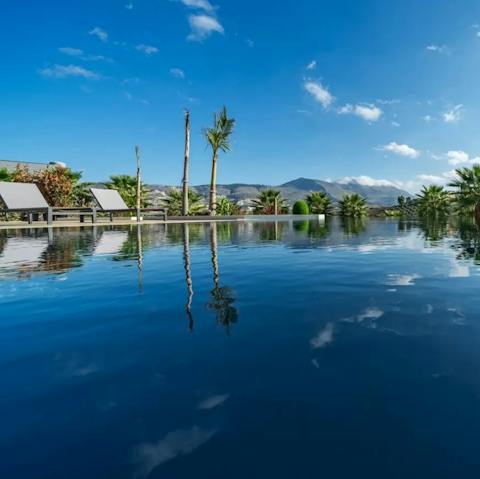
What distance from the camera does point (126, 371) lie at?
8.44 feet

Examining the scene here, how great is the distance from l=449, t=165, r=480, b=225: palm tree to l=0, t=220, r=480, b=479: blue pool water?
30526 mm

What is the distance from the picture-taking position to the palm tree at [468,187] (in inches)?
1183

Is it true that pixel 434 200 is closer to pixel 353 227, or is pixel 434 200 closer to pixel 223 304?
pixel 353 227

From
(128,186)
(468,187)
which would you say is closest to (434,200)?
(468,187)

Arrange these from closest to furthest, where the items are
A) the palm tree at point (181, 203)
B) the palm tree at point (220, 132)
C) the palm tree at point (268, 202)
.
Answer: the palm tree at point (220, 132) → the palm tree at point (181, 203) → the palm tree at point (268, 202)

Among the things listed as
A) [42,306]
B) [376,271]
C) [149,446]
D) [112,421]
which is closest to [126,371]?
[112,421]

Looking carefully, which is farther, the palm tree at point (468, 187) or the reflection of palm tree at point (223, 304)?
the palm tree at point (468, 187)

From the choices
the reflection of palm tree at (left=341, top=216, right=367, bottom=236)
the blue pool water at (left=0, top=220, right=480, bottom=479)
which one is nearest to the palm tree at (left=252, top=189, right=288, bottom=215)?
the reflection of palm tree at (left=341, top=216, right=367, bottom=236)

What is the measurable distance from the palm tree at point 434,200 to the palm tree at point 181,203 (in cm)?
3191

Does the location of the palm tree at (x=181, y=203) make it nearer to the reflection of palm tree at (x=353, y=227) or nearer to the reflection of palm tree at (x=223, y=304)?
the reflection of palm tree at (x=353, y=227)

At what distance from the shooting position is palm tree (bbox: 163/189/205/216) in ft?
106

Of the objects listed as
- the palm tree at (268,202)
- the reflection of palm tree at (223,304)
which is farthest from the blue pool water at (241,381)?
the palm tree at (268,202)

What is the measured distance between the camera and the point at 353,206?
49062 millimetres

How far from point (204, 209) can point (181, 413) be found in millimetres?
31767
